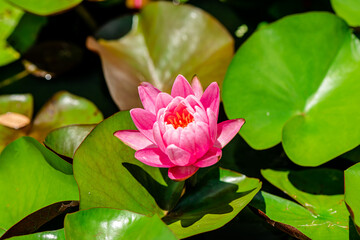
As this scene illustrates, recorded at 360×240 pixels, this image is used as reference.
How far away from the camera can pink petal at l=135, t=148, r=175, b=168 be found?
1296 mm

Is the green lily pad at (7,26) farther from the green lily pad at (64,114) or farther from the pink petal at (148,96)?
the pink petal at (148,96)

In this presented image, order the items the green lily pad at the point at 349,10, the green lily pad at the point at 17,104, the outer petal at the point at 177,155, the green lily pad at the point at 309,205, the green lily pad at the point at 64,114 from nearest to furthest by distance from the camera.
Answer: the outer petal at the point at 177,155 < the green lily pad at the point at 309,205 < the green lily pad at the point at 349,10 < the green lily pad at the point at 64,114 < the green lily pad at the point at 17,104

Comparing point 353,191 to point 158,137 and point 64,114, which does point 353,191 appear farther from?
point 64,114

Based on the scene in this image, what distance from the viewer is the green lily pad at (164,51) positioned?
208 centimetres

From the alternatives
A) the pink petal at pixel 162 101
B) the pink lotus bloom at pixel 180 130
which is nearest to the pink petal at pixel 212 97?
the pink lotus bloom at pixel 180 130

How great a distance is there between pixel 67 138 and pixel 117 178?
1.45ft

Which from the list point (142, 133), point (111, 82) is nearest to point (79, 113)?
point (111, 82)

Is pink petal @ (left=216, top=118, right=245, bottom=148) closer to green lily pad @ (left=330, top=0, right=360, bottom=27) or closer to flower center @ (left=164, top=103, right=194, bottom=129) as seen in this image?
flower center @ (left=164, top=103, right=194, bottom=129)

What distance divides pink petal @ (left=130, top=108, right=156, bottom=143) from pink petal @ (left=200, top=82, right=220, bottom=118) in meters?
0.19

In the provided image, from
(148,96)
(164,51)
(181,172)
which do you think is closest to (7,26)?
(164,51)

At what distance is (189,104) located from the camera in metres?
1.32

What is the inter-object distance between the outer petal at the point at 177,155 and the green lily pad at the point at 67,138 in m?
0.60

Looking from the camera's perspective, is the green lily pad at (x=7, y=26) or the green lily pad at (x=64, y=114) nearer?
the green lily pad at (x=64, y=114)

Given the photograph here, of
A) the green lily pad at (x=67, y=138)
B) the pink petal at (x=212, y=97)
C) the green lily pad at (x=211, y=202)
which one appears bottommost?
the green lily pad at (x=211, y=202)
